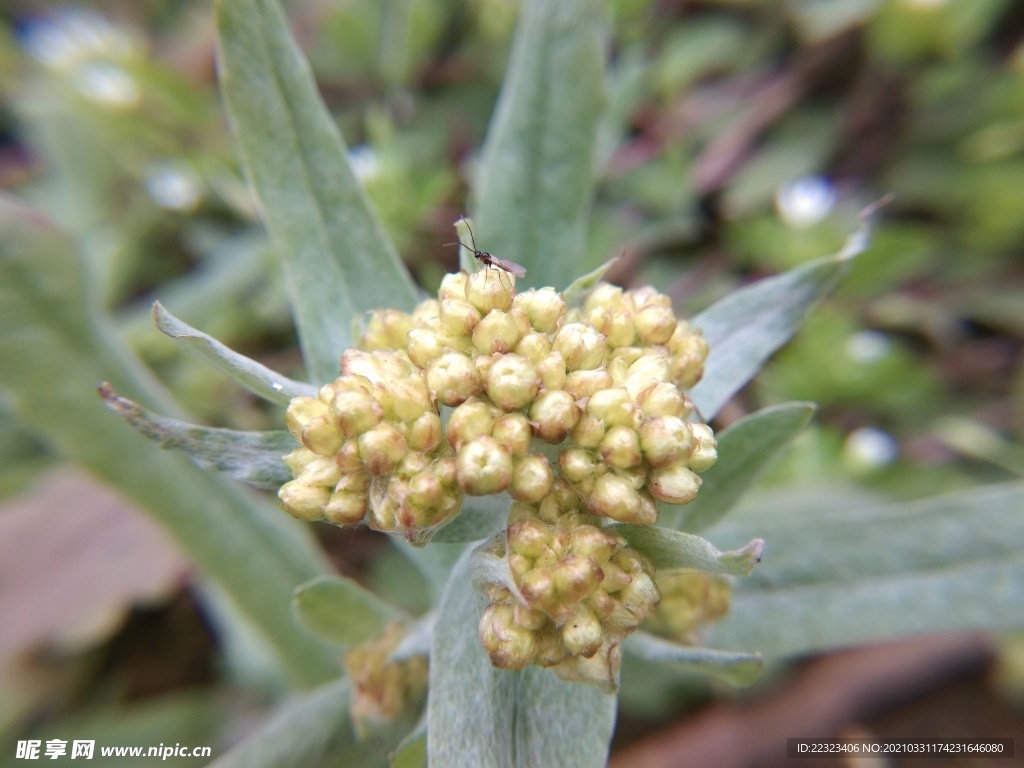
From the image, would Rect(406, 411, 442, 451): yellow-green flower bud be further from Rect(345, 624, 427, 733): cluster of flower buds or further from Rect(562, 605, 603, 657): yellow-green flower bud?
Rect(345, 624, 427, 733): cluster of flower buds

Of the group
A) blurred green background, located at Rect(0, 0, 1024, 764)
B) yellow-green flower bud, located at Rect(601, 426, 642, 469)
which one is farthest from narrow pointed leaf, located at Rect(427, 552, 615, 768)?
blurred green background, located at Rect(0, 0, 1024, 764)

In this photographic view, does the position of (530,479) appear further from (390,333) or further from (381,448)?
(390,333)

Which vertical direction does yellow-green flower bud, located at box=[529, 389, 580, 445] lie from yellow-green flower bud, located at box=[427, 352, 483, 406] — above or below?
below

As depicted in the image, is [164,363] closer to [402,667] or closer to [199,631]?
[199,631]

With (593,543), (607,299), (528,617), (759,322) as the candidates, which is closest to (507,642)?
(528,617)

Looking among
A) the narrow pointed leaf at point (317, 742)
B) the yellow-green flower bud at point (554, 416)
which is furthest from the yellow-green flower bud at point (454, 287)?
the narrow pointed leaf at point (317, 742)

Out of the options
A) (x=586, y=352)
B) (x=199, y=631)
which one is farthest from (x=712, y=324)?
(x=199, y=631)
